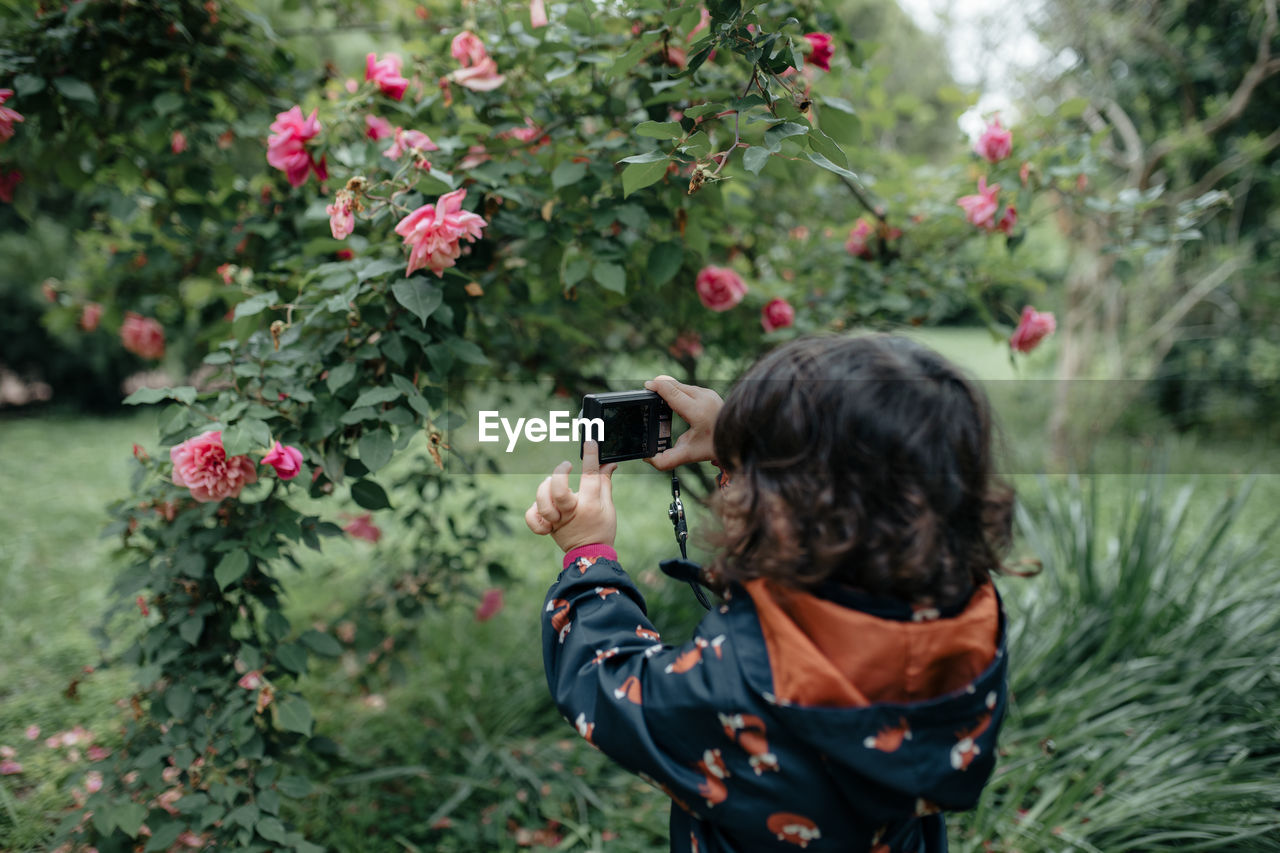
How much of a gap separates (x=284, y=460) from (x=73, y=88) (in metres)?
0.98

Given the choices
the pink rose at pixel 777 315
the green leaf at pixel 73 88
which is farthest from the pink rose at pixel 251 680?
the pink rose at pixel 777 315

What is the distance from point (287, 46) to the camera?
74.5 inches

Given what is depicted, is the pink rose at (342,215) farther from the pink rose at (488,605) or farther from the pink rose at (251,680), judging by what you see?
the pink rose at (488,605)

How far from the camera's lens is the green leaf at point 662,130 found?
3.59ft

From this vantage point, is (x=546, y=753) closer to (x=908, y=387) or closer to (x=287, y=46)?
(x=908, y=387)

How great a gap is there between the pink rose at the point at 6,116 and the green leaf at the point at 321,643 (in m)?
1.18

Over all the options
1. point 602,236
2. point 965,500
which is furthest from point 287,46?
point 965,500

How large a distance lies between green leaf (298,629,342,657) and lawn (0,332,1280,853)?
1.10 ft

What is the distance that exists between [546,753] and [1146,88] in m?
6.04

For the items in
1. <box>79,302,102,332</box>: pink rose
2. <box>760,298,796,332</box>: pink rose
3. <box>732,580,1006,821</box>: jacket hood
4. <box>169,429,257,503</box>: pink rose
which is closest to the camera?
<box>732,580,1006,821</box>: jacket hood

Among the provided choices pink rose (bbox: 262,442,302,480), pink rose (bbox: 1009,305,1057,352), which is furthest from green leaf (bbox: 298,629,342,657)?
pink rose (bbox: 1009,305,1057,352)

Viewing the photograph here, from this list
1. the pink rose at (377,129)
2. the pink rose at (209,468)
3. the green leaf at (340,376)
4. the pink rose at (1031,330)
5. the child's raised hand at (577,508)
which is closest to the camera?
the child's raised hand at (577,508)

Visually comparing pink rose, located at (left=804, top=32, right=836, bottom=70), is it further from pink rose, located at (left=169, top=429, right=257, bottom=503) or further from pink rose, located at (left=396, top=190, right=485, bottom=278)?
pink rose, located at (left=169, top=429, right=257, bottom=503)

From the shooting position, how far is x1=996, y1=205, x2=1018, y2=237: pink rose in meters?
1.83
